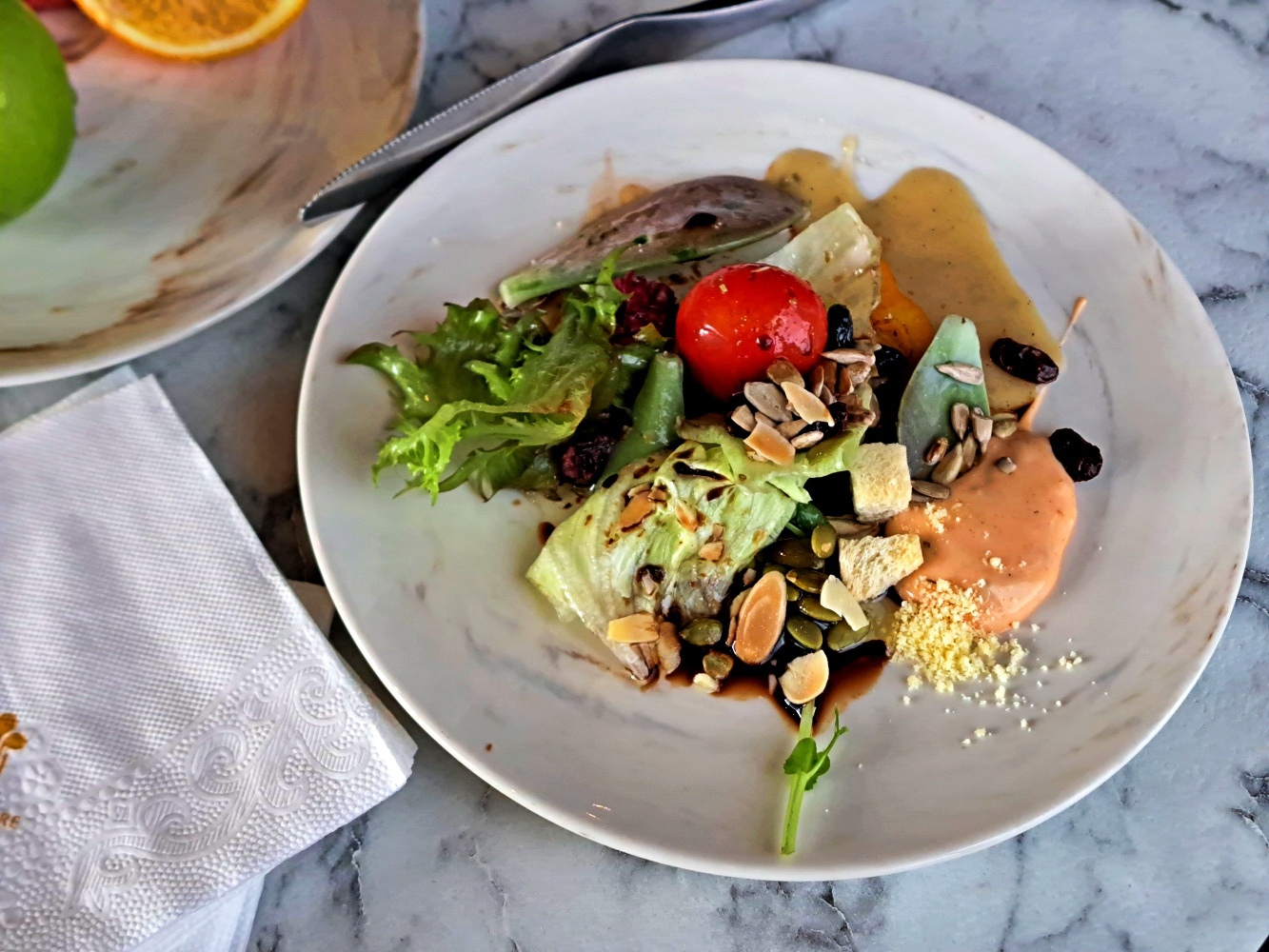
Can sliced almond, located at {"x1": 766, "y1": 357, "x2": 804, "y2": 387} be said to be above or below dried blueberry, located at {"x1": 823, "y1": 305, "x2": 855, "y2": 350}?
below

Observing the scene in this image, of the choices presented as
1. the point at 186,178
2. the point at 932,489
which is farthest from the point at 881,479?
the point at 186,178

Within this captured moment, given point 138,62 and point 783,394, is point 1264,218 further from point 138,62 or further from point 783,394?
point 138,62

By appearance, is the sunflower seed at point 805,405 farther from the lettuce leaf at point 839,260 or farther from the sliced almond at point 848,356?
the lettuce leaf at point 839,260

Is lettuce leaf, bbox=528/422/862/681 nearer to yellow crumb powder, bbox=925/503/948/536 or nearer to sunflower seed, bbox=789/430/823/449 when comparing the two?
sunflower seed, bbox=789/430/823/449

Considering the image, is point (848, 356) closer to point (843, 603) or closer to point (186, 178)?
point (843, 603)

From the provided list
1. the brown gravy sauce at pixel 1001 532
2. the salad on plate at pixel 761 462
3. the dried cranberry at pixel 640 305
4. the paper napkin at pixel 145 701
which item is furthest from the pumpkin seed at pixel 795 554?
the paper napkin at pixel 145 701

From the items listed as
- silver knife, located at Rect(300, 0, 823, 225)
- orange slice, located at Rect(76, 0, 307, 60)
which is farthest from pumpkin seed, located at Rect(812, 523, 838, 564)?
orange slice, located at Rect(76, 0, 307, 60)

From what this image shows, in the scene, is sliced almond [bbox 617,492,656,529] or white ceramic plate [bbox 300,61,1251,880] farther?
sliced almond [bbox 617,492,656,529]

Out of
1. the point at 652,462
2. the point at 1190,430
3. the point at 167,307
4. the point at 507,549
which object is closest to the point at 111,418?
the point at 167,307

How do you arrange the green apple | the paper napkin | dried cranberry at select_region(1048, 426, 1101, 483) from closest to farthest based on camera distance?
1. the paper napkin
2. the green apple
3. dried cranberry at select_region(1048, 426, 1101, 483)
